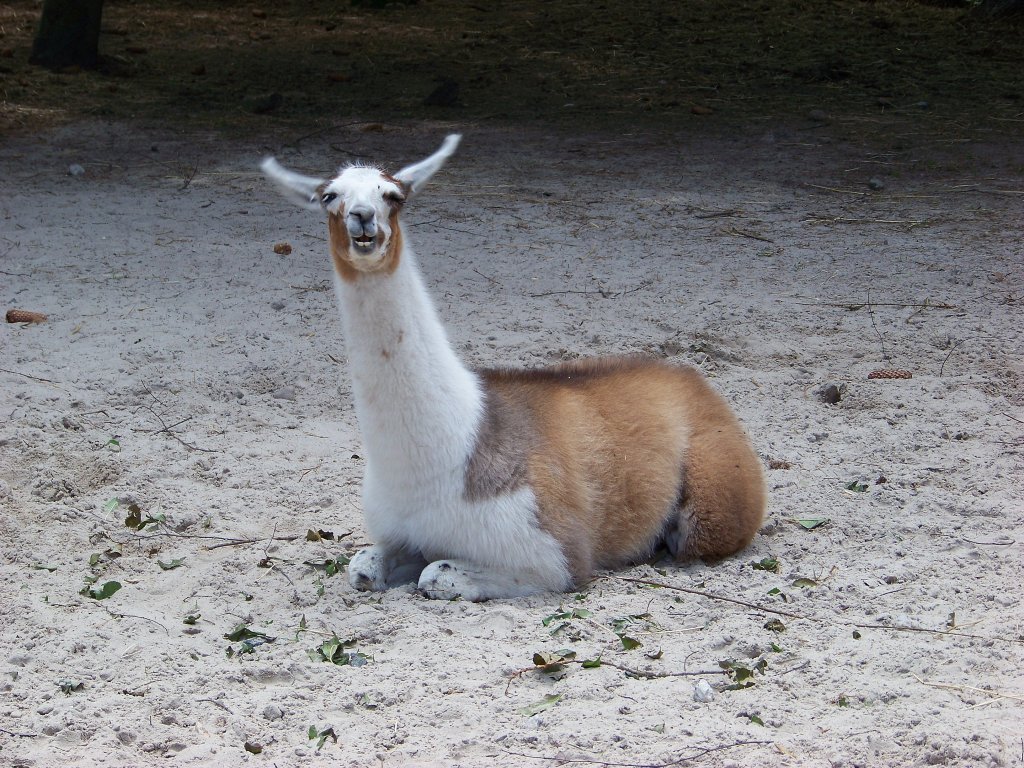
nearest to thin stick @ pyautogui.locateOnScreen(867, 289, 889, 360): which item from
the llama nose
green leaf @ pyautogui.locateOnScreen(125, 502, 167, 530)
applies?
the llama nose

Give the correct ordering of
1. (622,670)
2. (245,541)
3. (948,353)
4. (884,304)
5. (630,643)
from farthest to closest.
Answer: (884,304), (948,353), (245,541), (630,643), (622,670)

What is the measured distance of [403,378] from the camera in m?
4.12

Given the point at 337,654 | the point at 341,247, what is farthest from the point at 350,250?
the point at 337,654

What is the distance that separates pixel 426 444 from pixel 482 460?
0.20 metres

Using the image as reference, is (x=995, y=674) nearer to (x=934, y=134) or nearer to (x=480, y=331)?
(x=480, y=331)

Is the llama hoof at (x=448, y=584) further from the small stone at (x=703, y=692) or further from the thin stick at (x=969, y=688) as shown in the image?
the thin stick at (x=969, y=688)

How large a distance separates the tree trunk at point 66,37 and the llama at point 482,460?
26.5ft

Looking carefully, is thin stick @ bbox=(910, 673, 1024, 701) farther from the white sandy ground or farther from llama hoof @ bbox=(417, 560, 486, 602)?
llama hoof @ bbox=(417, 560, 486, 602)

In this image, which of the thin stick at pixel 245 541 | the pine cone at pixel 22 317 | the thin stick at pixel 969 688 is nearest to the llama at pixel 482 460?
the thin stick at pixel 245 541

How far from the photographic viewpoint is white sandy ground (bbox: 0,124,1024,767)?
134 inches

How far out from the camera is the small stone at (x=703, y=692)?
3.44 meters

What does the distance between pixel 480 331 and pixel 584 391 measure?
2.02m

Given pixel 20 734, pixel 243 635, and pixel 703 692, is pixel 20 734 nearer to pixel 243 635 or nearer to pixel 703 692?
pixel 243 635

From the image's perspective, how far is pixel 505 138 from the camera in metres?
10.2
